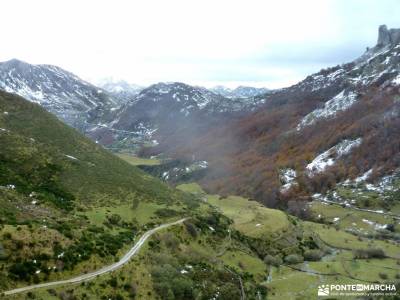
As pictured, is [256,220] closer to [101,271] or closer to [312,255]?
[312,255]

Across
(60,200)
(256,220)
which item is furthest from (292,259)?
(60,200)

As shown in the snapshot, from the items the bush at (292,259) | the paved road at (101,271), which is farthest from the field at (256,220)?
the paved road at (101,271)

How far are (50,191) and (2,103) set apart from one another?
47960mm

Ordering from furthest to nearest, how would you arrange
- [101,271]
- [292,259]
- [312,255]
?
[312,255] → [292,259] → [101,271]

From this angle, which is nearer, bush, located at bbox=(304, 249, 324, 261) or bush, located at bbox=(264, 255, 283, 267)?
bush, located at bbox=(264, 255, 283, 267)

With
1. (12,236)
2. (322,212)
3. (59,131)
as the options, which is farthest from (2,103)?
(322,212)

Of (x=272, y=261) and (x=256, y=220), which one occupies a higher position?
(x=256, y=220)

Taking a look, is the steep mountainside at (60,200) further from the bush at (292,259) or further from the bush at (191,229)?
the bush at (292,259)

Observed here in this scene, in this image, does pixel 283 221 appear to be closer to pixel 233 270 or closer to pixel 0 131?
pixel 233 270

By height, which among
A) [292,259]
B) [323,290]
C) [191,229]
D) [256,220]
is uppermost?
[191,229]

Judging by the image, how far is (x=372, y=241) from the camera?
131750mm

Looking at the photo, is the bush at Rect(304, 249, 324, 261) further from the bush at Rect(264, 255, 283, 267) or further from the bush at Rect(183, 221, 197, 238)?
the bush at Rect(183, 221, 197, 238)

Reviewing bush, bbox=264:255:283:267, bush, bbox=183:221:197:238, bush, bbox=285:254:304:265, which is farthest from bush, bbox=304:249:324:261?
bush, bbox=183:221:197:238

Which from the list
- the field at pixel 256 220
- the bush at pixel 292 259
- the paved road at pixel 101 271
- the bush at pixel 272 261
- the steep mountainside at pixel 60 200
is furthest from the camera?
the field at pixel 256 220
